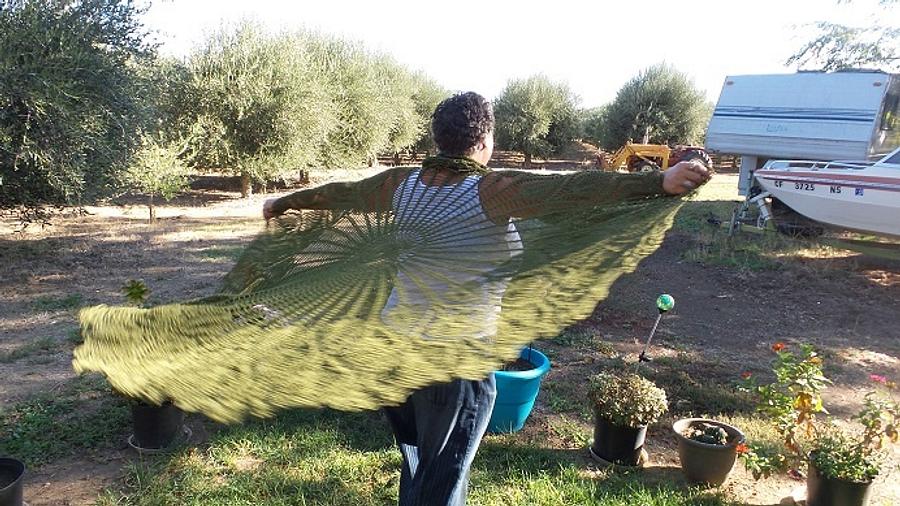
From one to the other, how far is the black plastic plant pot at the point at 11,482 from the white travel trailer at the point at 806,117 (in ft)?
36.5

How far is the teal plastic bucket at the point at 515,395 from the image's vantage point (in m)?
3.22

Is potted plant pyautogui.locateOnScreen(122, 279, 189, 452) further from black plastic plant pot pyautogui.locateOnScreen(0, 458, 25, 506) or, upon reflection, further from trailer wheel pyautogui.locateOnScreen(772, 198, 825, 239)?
trailer wheel pyautogui.locateOnScreen(772, 198, 825, 239)

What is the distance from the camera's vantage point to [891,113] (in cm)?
1067

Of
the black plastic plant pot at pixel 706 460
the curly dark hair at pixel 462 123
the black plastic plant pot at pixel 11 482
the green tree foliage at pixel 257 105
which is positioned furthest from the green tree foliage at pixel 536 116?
the curly dark hair at pixel 462 123

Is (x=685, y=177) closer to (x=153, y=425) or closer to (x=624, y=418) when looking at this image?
(x=624, y=418)

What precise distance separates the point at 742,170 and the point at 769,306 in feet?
22.9

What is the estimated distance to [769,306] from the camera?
6738mm

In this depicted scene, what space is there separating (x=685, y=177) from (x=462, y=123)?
0.66 m

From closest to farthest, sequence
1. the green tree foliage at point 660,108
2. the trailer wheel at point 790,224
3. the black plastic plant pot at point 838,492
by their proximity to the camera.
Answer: the black plastic plant pot at point 838,492
the trailer wheel at point 790,224
the green tree foliage at point 660,108

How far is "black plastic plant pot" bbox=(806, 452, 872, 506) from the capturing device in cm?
271

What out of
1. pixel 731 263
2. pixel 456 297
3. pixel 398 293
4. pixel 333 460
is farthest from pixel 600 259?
pixel 731 263

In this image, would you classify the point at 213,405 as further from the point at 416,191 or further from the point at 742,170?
the point at 742,170

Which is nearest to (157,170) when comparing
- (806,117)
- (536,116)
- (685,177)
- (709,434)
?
(709,434)

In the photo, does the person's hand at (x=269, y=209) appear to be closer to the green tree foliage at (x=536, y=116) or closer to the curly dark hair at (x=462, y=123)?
the curly dark hair at (x=462, y=123)
